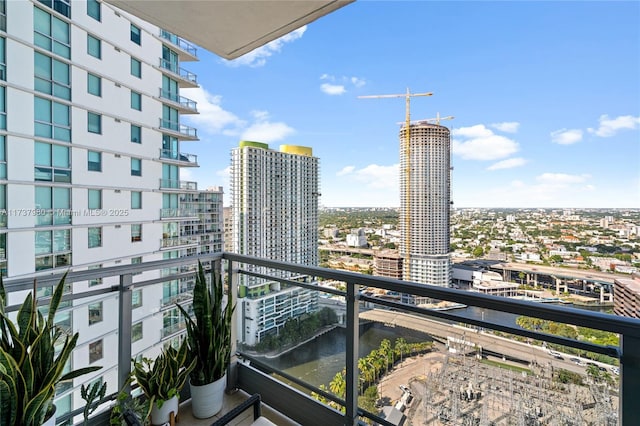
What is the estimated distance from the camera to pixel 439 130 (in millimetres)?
9289

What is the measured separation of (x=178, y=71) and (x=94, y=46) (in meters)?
2.18

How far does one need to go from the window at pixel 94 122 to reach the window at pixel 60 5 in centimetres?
207

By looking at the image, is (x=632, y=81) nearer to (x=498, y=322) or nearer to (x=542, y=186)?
(x=542, y=186)

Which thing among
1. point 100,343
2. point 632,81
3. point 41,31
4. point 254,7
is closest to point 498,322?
point 254,7

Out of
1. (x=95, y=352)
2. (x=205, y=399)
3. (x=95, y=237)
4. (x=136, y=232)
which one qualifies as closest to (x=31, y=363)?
(x=205, y=399)

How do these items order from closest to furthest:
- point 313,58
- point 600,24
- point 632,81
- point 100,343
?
point 100,343, point 600,24, point 632,81, point 313,58

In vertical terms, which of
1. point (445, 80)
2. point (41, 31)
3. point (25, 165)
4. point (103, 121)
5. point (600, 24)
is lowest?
point (25, 165)

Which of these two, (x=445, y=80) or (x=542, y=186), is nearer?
(x=542, y=186)

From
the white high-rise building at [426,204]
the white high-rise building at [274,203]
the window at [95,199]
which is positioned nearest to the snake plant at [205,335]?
the white high-rise building at [274,203]

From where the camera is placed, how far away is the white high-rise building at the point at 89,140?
17.6 ft

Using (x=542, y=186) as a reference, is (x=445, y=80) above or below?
above

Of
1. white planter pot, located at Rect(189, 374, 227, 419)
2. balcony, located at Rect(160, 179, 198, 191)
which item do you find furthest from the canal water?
balcony, located at Rect(160, 179, 198, 191)

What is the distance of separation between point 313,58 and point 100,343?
443 inches

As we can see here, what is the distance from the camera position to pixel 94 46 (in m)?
7.08
